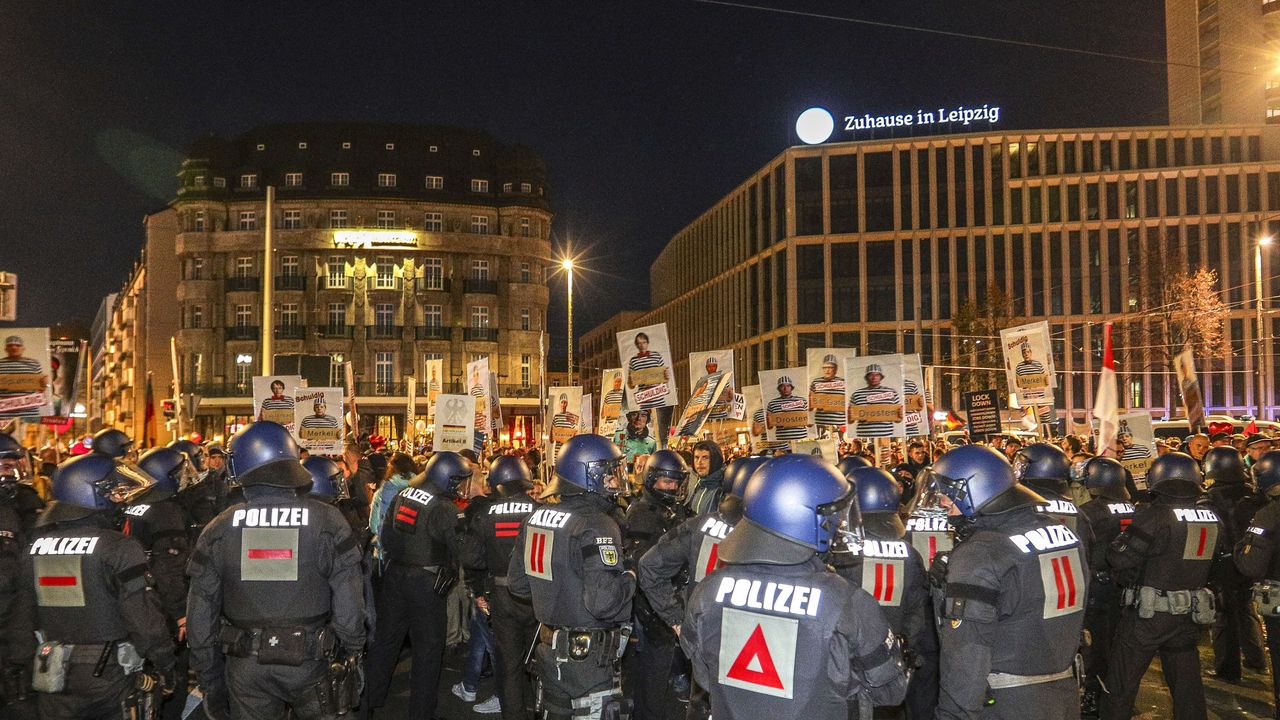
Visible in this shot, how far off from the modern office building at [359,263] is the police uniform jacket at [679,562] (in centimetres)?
6169

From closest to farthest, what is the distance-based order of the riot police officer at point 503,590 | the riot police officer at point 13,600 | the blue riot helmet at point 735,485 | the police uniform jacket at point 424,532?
the riot police officer at point 13,600 → the blue riot helmet at point 735,485 → the riot police officer at point 503,590 → the police uniform jacket at point 424,532

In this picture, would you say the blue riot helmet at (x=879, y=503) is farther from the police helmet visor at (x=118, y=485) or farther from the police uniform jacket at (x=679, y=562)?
the police helmet visor at (x=118, y=485)

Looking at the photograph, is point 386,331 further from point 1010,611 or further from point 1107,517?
point 1010,611

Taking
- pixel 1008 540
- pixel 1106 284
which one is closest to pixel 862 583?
pixel 1008 540

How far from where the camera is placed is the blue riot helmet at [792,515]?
444 cm

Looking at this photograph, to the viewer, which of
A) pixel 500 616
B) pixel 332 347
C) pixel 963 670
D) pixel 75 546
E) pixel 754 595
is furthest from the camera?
pixel 332 347

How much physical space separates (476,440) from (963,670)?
1557cm

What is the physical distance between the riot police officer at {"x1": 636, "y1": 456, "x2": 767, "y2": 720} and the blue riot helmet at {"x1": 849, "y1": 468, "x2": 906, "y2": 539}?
2.93 ft

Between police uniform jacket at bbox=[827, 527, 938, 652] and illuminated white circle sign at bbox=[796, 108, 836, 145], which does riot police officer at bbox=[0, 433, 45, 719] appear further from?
illuminated white circle sign at bbox=[796, 108, 836, 145]

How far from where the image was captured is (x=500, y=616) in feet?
29.1

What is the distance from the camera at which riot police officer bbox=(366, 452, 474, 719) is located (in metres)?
9.25

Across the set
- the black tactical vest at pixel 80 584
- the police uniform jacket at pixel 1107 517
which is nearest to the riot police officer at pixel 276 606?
the black tactical vest at pixel 80 584

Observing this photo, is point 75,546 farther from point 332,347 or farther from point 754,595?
point 332,347

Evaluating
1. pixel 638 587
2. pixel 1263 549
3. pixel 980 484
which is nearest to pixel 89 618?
pixel 638 587
